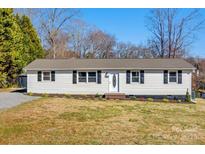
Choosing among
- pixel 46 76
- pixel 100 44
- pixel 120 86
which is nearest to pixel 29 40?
pixel 46 76

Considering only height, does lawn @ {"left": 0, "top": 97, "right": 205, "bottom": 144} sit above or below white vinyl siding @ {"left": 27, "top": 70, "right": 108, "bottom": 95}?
below

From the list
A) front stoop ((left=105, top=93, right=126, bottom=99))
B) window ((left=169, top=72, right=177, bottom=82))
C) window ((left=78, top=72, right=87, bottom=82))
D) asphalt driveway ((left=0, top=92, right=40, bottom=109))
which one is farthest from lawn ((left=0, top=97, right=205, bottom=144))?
window ((left=169, top=72, right=177, bottom=82))

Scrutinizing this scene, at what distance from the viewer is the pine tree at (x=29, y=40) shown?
106ft

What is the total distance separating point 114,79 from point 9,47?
11.9 m

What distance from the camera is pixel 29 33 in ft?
112

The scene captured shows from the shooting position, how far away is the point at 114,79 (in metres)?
21.7

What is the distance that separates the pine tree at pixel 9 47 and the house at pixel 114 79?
588 centimetres

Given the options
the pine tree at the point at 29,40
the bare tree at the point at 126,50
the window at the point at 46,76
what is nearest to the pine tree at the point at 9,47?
the pine tree at the point at 29,40

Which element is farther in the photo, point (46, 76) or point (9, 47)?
point (9, 47)

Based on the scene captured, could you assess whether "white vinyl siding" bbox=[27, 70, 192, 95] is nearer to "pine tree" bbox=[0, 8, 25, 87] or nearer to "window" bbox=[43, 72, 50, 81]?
"window" bbox=[43, 72, 50, 81]

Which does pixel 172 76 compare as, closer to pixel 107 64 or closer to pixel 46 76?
pixel 107 64

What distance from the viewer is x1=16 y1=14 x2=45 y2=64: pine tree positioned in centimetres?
3234

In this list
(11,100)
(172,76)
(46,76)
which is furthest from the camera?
(46,76)
